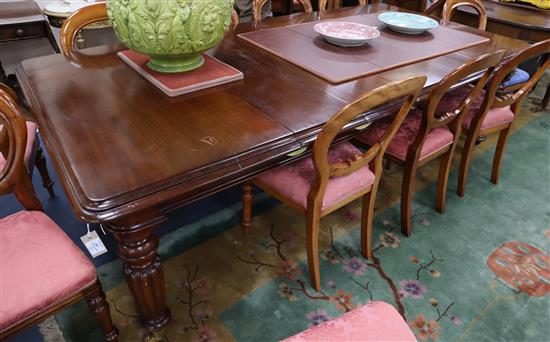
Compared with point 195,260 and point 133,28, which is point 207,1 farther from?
point 195,260

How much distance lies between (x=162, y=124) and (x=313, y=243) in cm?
65

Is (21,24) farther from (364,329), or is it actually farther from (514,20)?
(514,20)

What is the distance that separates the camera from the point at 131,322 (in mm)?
1288

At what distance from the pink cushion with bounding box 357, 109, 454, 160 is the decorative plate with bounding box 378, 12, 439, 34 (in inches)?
17.1

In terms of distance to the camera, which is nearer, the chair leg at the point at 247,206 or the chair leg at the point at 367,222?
the chair leg at the point at 367,222

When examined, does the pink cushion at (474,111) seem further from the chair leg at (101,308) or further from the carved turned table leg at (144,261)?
the chair leg at (101,308)

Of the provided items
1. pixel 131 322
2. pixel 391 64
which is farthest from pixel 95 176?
pixel 391 64

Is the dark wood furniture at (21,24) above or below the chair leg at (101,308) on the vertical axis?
above

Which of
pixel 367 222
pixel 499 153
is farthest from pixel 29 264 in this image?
pixel 499 153

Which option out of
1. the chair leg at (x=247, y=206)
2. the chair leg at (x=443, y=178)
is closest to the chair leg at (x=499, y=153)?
the chair leg at (x=443, y=178)

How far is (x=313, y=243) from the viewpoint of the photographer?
1330 mm

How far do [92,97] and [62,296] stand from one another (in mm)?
542

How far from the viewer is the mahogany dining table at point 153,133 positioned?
0.84m

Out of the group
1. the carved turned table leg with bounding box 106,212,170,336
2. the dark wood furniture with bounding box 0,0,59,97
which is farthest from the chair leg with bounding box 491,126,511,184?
the dark wood furniture with bounding box 0,0,59,97
